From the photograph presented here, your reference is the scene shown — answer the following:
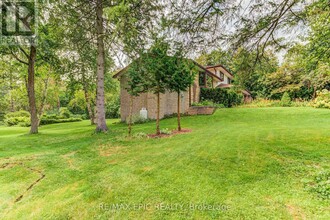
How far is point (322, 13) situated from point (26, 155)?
31.2 feet

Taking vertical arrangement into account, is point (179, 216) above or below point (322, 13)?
below

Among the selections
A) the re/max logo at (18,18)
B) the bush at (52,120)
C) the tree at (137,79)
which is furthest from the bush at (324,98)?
the bush at (52,120)

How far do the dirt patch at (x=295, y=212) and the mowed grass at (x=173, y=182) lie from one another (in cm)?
1

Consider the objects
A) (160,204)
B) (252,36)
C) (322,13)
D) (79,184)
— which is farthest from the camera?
(252,36)

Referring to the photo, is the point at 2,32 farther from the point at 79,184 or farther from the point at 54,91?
the point at 54,91

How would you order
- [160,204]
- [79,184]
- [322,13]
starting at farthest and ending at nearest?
[322,13] → [79,184] → [160,204]

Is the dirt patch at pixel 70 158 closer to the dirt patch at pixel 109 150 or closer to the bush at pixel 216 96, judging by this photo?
the dirt patch at pixel 109 150

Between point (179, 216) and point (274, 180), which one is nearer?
point (179, 216)

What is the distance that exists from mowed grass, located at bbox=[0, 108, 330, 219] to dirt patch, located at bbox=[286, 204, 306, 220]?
1cm

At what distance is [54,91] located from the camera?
22859 mm

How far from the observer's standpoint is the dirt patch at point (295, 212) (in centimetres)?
259

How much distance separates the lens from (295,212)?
2.70 meters

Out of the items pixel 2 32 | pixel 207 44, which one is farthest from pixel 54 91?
pixel 207 44

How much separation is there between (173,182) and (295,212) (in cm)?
196
